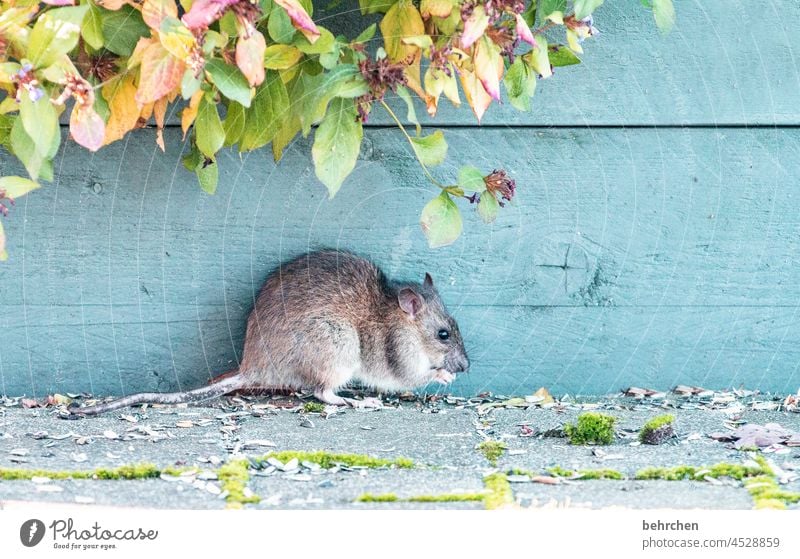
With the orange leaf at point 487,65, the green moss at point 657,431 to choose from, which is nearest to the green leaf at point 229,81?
the orange leaf at point 487,65

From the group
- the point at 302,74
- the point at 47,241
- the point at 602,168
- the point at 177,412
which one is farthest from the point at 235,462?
the point at 602,168

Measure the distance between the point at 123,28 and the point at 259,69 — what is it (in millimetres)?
728

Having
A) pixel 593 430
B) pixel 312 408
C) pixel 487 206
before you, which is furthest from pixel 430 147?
pixel 312 408

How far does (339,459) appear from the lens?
3805mm

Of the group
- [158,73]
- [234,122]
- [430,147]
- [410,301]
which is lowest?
[410,301]

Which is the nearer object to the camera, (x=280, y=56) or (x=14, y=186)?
(x=14, y=186)

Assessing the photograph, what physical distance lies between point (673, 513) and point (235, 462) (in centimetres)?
139

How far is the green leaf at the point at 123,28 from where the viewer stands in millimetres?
3693

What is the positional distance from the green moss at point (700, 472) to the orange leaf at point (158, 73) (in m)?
1.81

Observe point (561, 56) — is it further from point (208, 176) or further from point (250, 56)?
point (250, 56)

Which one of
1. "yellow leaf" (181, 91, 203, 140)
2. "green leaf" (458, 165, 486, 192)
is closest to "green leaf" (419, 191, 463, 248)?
"green leaf" (458, 165, 486, 192)

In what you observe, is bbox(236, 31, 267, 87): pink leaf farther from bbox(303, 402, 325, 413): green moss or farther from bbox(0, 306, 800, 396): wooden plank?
bbox(0, 306, 800, 396): wooden plank

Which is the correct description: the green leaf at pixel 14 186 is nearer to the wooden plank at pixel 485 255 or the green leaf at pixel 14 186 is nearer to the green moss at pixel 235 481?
the green moss at pixel 235 481

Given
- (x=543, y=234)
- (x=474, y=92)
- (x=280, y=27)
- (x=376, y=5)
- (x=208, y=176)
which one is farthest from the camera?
(x=543, y=234)
